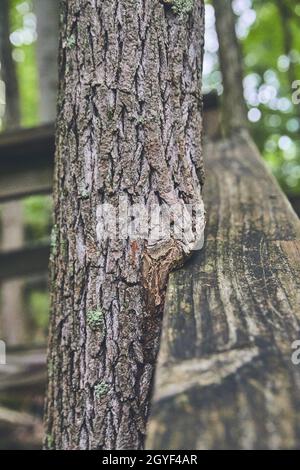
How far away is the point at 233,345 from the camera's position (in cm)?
84

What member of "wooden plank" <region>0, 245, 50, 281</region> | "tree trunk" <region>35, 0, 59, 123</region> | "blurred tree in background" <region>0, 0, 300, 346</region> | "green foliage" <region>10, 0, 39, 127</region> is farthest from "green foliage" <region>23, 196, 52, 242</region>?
"wooden plank" <region>0, 245, 50, 281</region>

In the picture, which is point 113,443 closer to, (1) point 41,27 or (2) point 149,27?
(2) point 149,27

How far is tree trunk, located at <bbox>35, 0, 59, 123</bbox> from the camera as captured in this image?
5.40 meters

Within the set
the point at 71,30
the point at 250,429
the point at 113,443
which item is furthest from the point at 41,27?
the point at 250,429

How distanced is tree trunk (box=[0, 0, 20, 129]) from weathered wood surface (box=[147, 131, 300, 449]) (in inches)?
195

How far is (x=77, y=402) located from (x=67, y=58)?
93 centimetres

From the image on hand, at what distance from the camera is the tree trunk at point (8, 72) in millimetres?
5871

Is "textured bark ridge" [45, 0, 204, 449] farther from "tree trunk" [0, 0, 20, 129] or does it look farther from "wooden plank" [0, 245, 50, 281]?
"tree trunk" [0, 0, 20, 129]

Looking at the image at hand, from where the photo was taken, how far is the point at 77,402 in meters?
1.22

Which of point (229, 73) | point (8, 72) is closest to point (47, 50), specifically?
point (8, 72)

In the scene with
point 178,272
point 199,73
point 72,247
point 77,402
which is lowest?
point 77,402

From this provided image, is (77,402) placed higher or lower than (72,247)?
lower

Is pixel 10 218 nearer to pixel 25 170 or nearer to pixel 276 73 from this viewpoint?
pixel 25 170

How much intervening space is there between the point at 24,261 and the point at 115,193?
9.43 ft
